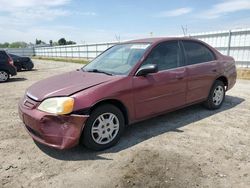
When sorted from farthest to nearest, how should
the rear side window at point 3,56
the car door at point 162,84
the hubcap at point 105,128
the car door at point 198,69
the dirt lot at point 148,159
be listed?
1. the rear side window at point 3,56
2. the car door at point 198,69
3. the car door at point 162,84
4. the hubcap at point 105,128
5. the dirt lot at point 148,159

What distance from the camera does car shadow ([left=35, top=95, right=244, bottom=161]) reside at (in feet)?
11.9

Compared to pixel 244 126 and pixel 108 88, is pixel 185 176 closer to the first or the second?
pixel 108 88

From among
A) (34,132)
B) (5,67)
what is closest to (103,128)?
(34,132)

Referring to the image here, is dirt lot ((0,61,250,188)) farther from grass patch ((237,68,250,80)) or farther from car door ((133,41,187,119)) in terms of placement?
grass patch ((237,68,250,80))

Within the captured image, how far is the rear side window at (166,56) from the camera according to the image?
4.35m

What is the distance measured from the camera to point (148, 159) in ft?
11.2

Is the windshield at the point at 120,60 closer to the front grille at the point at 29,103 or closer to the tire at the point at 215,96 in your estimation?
the front grille at the point at 29,103

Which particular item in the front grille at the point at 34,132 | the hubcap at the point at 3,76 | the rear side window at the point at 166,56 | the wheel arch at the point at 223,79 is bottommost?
the hubcap at the point at 3,76

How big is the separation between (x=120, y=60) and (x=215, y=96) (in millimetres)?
2472

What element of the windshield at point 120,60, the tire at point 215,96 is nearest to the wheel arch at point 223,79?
the tire at point 215,96

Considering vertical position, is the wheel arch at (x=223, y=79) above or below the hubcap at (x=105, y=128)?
above

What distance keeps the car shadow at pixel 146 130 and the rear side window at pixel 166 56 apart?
3.59 ft

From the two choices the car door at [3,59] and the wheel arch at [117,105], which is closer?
the wheel arch at [117,105]

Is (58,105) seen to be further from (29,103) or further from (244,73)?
(244,73)
